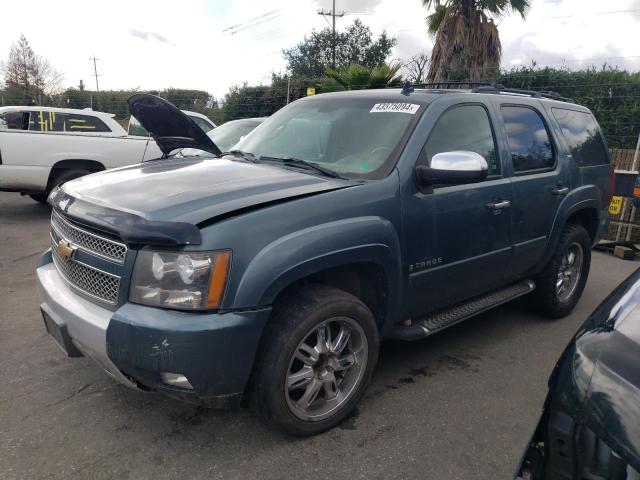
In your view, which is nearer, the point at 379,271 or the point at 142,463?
the point at 142,463

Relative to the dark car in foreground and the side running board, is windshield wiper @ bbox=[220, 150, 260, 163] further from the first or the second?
the dark car in foreground

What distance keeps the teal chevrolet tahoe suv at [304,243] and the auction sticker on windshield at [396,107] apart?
0.01 metres

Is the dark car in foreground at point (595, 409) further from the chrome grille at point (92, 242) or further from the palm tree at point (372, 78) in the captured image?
the palm tree at point (372, 78)

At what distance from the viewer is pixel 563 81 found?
35.7ft

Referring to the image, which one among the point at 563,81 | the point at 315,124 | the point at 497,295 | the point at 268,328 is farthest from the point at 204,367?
the point at 563,81

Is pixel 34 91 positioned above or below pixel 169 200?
above

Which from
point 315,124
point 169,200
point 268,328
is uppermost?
point 315,124

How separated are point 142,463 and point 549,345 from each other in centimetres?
323

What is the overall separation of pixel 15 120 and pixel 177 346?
7.99 meters

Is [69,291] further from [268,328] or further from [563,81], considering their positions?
[563,81]

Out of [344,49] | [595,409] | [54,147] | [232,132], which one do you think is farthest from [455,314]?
[344,49]

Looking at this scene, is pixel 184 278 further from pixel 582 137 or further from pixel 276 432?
pixel 582 137

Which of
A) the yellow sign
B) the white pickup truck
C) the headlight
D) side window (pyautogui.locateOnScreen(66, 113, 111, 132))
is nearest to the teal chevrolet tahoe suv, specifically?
the headlight

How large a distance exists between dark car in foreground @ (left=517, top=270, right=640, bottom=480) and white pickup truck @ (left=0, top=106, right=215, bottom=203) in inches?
335
